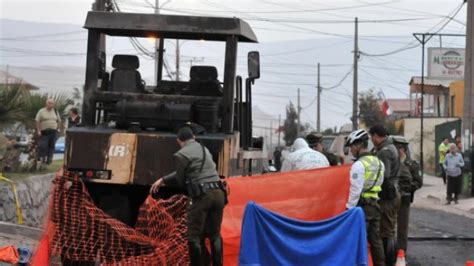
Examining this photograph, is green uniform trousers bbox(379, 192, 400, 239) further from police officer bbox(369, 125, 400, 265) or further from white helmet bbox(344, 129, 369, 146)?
white helmet bbox(344, 129, 369, 146)

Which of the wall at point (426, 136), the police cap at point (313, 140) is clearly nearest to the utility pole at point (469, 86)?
the police cap at point (313, 140)

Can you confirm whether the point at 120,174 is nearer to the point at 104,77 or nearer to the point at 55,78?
the point at 104,77

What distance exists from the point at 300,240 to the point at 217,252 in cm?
87

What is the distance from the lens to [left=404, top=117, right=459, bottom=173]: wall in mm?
36281

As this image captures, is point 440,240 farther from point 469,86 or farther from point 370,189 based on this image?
point 469,86

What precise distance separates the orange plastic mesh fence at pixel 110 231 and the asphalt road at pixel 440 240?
3.84m

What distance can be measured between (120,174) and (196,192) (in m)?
1.25

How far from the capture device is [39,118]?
15.0 metres

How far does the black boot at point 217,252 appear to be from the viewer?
727 cm

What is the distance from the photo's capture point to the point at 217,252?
728cm

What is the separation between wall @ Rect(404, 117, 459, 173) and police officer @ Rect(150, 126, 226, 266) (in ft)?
95.9

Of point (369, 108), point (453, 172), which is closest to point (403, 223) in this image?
point (453, 172)

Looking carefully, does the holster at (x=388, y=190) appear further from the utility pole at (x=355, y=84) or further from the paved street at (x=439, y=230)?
the utility pole at (x=355, y=84)

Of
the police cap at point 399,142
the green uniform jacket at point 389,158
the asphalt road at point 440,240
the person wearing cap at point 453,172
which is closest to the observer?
the green uniform jacket at point 389,158
